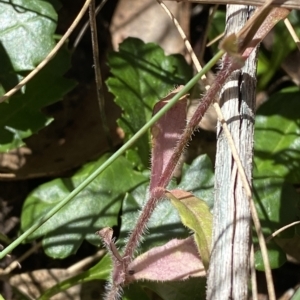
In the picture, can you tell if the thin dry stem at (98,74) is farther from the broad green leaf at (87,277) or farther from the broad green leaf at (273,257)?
the broad green leaf at (273,257)

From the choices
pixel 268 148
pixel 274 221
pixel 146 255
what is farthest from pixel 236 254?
pixel 268 148

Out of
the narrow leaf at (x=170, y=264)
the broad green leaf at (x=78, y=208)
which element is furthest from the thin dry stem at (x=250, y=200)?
the broad green leaf at (x=78, y=208)

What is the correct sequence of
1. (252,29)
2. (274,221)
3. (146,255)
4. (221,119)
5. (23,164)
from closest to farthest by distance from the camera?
(252,29)
(221,119)
(146,255)
(274,221)
(23,164)

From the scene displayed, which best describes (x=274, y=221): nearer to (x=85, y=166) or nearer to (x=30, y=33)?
(x=85, y=166)

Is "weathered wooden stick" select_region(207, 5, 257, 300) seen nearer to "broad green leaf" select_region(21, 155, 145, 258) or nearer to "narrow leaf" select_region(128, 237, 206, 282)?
"narrow leaf" select_region(128, 237, 206, 282)

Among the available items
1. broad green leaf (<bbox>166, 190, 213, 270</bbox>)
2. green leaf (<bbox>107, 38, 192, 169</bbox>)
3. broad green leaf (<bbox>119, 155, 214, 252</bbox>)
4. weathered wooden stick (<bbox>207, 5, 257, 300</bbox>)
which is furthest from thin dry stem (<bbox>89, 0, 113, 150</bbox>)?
broad green leaf (<bbox>166, 190, 213, 270</bbox>)

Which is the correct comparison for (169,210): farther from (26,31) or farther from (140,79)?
(26,31)
